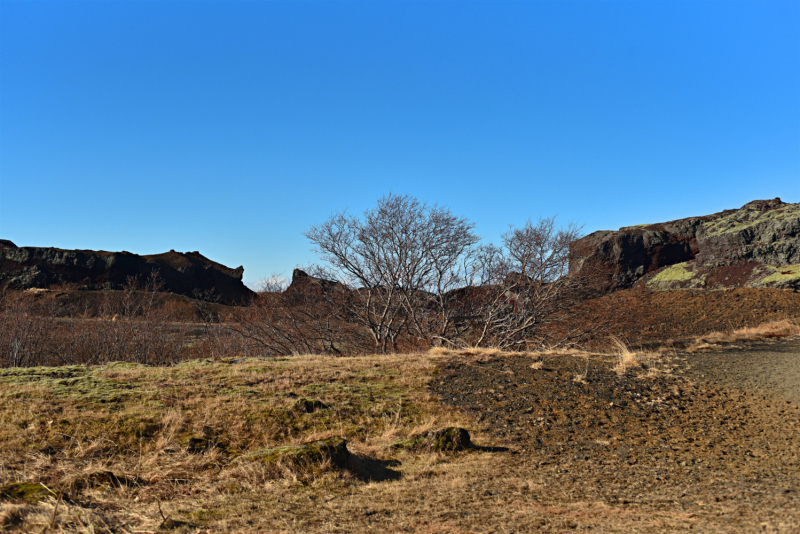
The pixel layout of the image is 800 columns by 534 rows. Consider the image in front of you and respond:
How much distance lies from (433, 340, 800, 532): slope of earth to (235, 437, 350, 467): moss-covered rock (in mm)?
2158

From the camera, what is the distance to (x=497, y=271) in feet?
64.0

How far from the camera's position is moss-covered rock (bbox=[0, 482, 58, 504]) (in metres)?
3.51

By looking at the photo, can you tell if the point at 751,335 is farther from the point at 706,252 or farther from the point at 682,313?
the point at 706,252

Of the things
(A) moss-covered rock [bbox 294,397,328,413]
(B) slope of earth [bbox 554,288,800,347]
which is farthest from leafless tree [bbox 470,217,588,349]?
(A) moss-covered rock [bbox 294,397,328,413]

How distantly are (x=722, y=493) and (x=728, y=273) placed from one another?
28040 millimetres

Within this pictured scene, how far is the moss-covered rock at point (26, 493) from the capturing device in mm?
3510

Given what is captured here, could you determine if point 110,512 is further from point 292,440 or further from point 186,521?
point 292,440

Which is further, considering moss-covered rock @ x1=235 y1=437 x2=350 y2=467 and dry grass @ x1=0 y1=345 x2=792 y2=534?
moss-covered rock @ x1=235 y1=437 x2=350 y2=467

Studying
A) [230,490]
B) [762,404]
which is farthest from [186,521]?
[762,404]

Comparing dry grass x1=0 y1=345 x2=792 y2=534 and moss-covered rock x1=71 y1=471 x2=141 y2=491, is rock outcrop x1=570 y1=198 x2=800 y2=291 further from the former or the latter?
moss-covered rock x1=71 y1=471 x2=141 y2=491

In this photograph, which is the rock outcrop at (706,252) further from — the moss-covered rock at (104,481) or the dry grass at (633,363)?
the moss-covered rock at (104,481)

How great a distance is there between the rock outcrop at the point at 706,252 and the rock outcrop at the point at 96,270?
40.8 m

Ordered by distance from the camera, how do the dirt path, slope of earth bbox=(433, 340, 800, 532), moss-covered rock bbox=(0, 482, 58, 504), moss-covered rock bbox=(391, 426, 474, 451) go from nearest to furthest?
moss-covered rock bbox=(0, 482, 58, 504)
slope of earth bbox=(433, 340, 800, 532)
moss-covered rock bbox=(391, 426, 474, 451)
the dirt path

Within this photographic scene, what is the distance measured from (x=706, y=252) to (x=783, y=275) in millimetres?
5246
